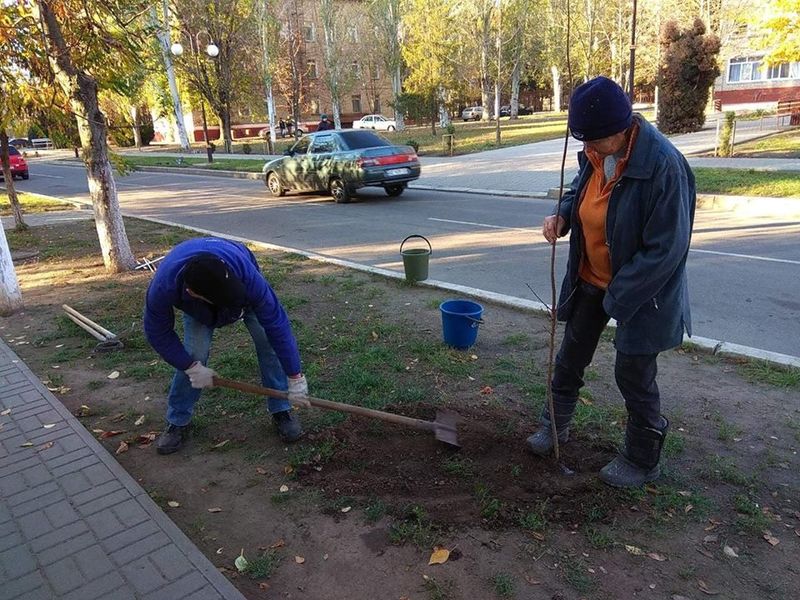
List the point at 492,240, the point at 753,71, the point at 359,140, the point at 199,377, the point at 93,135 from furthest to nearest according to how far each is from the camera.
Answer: the point at 753,71 < the point at 359,140 < the point at 492,240 < the point at 93,135 < the point at 199,377

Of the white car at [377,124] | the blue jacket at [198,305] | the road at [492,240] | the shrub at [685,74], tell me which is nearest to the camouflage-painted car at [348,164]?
the road at [492,240]

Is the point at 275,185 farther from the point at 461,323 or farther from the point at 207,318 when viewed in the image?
the point at 207,318

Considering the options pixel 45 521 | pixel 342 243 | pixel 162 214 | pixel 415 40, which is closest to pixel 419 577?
pixel 45 521

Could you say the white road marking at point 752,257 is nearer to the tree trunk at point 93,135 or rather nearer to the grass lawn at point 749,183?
the grass lawn at point 749,183

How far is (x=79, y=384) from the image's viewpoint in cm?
458

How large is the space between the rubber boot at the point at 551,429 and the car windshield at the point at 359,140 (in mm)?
11138

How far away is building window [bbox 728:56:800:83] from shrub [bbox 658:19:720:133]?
22.5 m

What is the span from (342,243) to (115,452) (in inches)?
244

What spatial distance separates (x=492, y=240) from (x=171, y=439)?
6437 millimetres

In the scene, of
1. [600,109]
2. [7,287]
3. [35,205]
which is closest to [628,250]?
[600,109]

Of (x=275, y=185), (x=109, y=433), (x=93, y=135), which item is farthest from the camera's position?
(x=275, y=185)

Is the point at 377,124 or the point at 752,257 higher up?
the point at 377,124

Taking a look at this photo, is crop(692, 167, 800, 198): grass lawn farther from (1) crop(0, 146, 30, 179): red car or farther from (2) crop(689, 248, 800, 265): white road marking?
(1) crop(0, 146, 30, 179): red car

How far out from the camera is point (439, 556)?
2.60m
